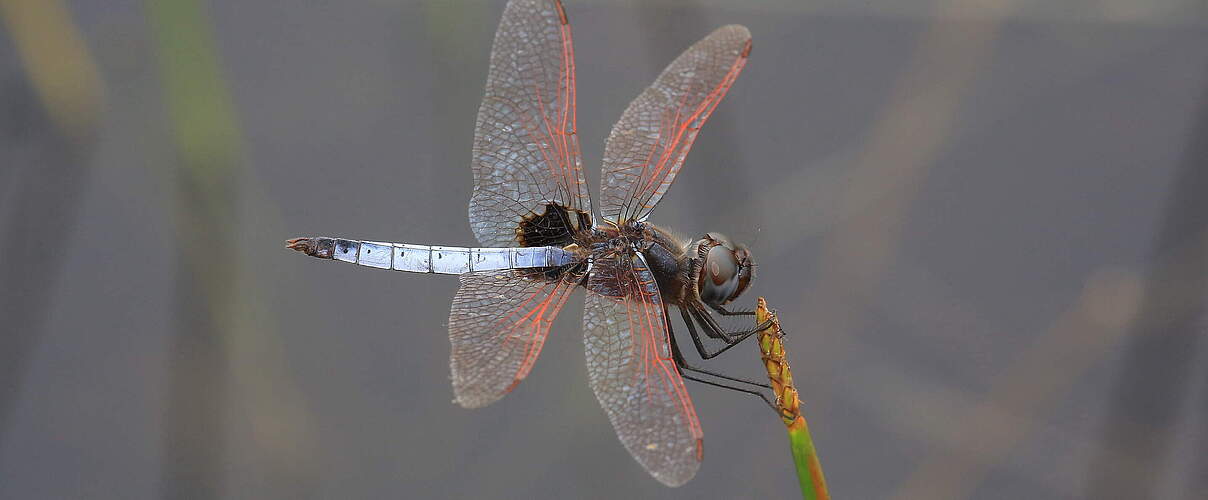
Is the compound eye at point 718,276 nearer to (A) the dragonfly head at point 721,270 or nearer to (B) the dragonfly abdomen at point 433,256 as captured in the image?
(A) the dragonfly head at point 721,270

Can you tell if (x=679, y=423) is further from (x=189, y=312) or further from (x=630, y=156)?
(x=189, y=312)

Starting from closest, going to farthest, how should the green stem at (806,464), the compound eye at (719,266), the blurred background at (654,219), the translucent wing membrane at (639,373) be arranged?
the green stem at (806,464)
the translucent wing membrane at (639,373)
the compound eye at (719,266)
the blurred background at (654,219)

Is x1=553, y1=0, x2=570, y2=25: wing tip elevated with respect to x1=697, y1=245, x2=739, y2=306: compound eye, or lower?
elevated

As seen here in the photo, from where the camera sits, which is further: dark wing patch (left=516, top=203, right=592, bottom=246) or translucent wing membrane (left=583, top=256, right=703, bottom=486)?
dark wing patch (left=516, top=203, right=592, bottom=246)

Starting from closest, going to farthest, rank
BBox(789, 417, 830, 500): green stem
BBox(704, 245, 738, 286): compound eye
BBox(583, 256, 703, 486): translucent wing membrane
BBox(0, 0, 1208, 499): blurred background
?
BBox(789, 417, 830, 500): green stem
BBox(583, 256, 703, 486): translucent wing membrane
BBox(704, 245, 738, 286): compound eye
BBox(0, 0, 1208, 499): blurred background

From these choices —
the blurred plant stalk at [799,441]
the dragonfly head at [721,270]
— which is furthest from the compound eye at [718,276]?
the blurred plant stalk at [799,441]

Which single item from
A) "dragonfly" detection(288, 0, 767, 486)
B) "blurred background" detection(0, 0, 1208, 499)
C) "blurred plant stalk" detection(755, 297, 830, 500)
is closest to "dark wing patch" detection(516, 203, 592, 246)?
→ "dragonfly" detection(288, 0, 767, 486)

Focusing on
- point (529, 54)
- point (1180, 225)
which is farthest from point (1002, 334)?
point (529, 54)

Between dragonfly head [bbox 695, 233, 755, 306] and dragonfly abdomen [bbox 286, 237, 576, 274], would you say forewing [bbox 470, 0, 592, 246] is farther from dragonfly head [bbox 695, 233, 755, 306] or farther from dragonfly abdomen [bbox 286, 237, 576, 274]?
dragonfly head [bbox 695, 233, 755, 306]
